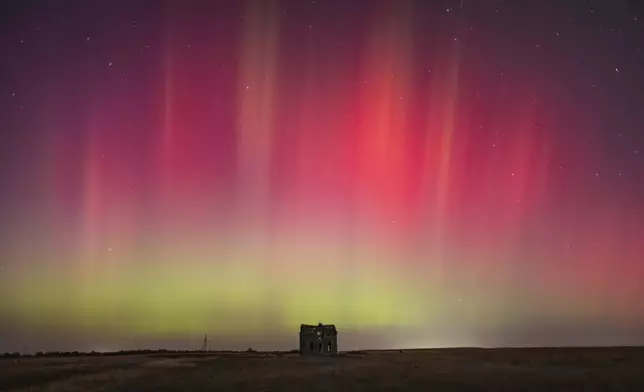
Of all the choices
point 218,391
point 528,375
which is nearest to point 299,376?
point 218,391

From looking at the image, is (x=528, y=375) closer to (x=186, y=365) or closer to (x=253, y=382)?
(x=253, y=382)

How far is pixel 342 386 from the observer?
44.5 metres

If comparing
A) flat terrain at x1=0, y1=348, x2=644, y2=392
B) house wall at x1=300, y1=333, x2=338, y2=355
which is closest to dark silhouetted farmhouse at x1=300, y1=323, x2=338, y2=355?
house wall at x1=300, y1=333, x2=338, y2=355

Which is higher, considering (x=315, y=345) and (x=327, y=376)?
(x=315, y=345)

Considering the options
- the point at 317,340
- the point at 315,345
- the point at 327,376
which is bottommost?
the point at 327,376

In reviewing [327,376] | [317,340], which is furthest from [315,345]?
[327,376]

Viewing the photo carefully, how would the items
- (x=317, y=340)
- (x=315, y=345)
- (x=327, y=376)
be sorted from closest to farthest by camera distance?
(x=327, y=376) → (x=315, y=345) → (x=317, y=340)

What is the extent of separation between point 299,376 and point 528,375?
62.4 feet

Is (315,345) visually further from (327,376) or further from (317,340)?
(327,376)

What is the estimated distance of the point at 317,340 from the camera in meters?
81.2

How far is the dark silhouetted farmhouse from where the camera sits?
80.8m

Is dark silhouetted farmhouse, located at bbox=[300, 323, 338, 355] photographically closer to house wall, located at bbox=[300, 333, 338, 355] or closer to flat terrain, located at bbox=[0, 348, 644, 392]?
house wall, located at bbox=[300, 333, 338, 355]

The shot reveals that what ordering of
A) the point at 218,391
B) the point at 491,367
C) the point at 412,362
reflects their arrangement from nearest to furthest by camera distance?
the point at 218,391 → the point at 491,367 → the point at 412,362

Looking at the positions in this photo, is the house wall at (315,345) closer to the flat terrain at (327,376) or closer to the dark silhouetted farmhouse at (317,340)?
the dark silhouetted farmhouse at (317,340)
